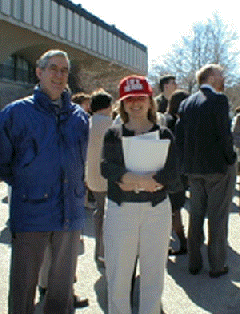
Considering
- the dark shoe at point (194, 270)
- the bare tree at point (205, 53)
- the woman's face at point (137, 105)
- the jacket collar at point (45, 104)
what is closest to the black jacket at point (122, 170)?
the woman's face at point (137, 105)

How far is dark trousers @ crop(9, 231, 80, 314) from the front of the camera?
321 centimetres

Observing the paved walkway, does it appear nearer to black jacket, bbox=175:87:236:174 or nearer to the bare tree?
black jacket, bbox=175:87:236:174

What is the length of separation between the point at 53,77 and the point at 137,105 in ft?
1.99

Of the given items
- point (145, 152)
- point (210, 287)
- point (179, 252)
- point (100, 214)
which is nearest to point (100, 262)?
point (100, 214)

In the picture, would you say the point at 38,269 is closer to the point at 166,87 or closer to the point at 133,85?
the point at 133,85

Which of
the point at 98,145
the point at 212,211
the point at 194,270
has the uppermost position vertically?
the point at 98,145

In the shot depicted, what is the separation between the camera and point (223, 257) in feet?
16.7

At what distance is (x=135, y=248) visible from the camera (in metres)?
3.54

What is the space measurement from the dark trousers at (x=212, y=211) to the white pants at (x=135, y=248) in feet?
4.91

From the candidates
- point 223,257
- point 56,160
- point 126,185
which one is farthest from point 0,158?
point 223,257

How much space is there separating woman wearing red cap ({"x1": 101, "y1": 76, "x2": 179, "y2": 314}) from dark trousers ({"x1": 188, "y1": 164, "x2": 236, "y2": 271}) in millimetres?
1497

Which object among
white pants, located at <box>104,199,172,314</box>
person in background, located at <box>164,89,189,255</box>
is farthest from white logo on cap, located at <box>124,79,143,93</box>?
person in background, located at <box>164,89,189,255</box>

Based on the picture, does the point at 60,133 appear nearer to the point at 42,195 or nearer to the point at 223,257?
the point at 42,195

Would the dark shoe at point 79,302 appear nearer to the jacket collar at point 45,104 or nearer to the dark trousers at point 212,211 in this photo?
the dark trousers at point 212,211
